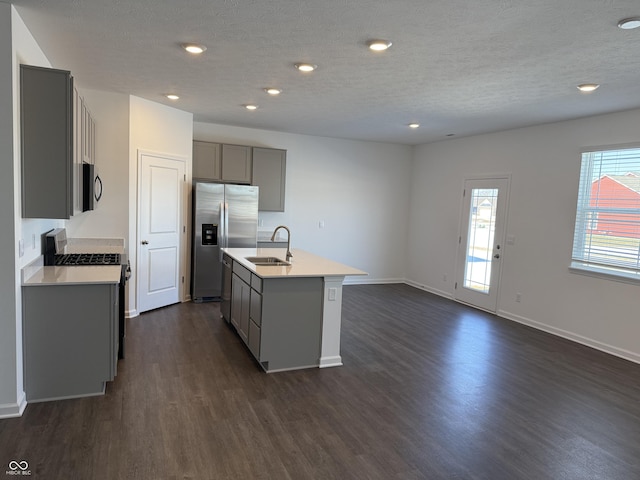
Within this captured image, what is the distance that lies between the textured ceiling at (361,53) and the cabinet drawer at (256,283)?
1.83m

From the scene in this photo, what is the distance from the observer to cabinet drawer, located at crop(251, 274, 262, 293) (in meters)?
3.63

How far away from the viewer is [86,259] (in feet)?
12.3

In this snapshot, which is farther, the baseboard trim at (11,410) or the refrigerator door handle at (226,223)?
the refrigerator door handle at (226,223)

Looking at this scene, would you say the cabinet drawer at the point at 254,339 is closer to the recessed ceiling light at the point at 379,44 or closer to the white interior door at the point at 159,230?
the white interior door at the point at 159,230

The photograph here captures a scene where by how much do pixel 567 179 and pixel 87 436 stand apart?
5.48m

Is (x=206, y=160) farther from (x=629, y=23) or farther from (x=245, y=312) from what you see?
(x=629, y=23)

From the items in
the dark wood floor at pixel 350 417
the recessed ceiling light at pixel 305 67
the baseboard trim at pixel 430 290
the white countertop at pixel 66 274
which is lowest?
the dark wood floor at pixel 350 417

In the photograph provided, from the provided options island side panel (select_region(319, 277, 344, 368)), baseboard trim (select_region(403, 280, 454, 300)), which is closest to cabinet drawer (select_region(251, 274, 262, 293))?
island side panel (select_region(319, 277, 344, 368))

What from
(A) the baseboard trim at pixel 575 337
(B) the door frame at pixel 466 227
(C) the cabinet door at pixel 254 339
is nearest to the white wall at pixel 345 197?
(B) the door frame at pixel 466 227

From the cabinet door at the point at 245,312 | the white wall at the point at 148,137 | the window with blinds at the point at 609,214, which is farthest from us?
the white wall at the point at 148,137

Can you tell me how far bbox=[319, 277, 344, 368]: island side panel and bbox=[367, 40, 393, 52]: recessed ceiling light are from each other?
6.21 ft

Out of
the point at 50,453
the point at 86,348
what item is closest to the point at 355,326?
the point at 86,348

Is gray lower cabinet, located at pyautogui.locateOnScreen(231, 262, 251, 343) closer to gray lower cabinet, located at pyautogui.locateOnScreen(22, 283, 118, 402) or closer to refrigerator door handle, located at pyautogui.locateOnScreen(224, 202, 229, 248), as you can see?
gray lower cabinet, located at pyautogui.locateOnScreen(22, 283, 118, 402)

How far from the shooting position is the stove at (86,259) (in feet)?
11.9
